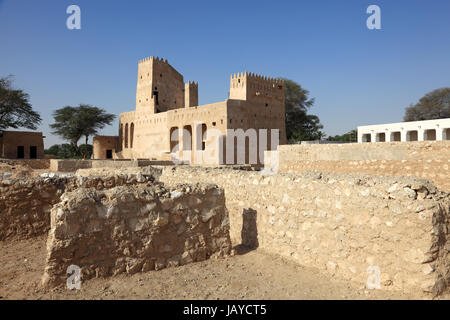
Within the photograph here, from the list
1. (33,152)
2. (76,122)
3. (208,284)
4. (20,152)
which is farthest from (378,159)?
(76,122)

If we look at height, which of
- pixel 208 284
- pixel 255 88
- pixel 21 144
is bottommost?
pixel 208 284

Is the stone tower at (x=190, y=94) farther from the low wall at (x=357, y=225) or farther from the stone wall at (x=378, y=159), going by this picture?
the low wall at (x=357, y=225)

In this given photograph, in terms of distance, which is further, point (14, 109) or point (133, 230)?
point (14, 109)

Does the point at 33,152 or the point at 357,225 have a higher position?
the point at 33,152

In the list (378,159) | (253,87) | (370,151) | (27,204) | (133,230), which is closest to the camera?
(133,230)

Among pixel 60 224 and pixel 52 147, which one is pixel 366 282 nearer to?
pixel 60 224

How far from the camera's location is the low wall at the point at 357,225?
3.10 meters

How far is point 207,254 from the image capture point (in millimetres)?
4379

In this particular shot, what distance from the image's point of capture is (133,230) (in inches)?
149

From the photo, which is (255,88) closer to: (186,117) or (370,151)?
(186,117)

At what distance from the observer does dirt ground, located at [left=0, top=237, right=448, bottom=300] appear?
3277mm

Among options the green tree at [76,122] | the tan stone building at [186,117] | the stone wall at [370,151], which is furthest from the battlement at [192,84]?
the stone wall at [370,151]

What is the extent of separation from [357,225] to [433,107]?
48.1 m

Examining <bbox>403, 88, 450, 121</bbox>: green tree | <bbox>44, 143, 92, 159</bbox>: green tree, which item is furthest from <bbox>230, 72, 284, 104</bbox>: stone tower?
<bbox>44, 143, 92, 159</bbox>: green tree
